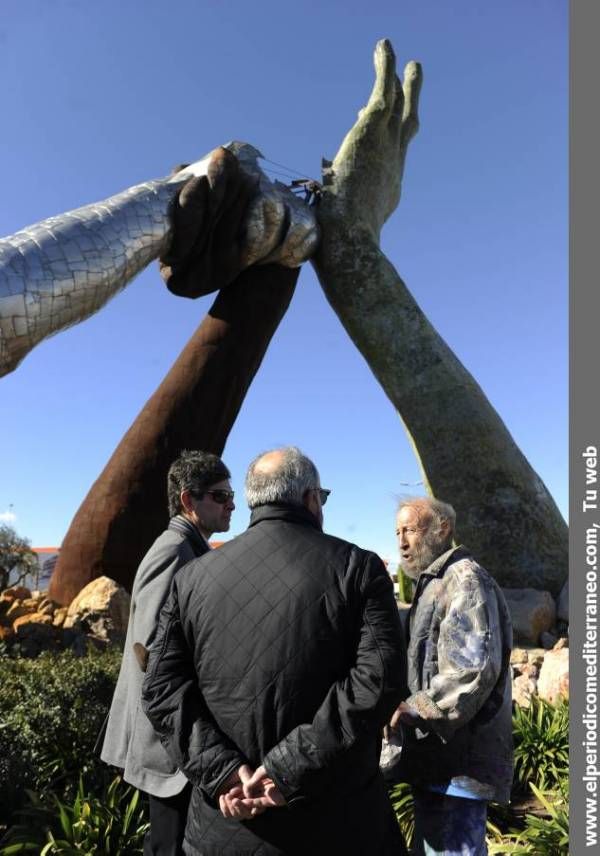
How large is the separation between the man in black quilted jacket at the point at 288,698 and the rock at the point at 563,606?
664cm

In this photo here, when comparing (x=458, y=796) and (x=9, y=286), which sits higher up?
(x=9, y=286)

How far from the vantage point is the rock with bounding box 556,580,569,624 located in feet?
26.1

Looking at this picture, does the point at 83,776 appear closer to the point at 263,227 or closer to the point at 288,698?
the point at 288,698

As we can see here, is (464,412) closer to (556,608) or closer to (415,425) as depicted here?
(415,425)

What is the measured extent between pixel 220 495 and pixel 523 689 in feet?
14.4

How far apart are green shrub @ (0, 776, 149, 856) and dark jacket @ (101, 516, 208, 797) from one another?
87 cm

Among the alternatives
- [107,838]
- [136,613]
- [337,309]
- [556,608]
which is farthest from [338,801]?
[337,309]

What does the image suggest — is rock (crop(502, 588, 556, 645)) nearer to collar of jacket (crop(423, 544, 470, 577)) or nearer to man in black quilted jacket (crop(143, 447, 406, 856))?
collar of jacket (crop(423, 544, 470, 577))

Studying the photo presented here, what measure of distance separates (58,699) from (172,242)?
520cm

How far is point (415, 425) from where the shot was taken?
9.34 meters

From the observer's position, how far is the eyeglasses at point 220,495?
288 cm

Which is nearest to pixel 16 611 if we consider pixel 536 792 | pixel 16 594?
pixel 16 594

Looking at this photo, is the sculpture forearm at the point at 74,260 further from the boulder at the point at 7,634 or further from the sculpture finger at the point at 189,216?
the boulder at the point at 7,634

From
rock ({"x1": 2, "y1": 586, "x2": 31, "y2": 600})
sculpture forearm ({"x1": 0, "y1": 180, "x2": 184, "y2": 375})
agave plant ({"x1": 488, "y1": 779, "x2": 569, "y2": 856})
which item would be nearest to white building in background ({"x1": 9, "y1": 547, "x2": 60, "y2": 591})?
rock ({"x1": 2, "y1": 586, "x2": 31, "y2": 600})
